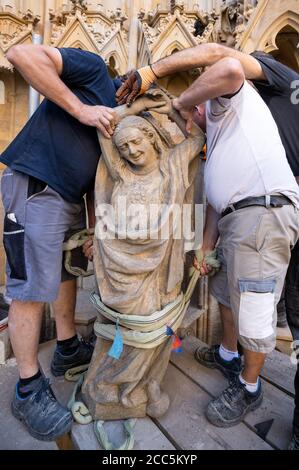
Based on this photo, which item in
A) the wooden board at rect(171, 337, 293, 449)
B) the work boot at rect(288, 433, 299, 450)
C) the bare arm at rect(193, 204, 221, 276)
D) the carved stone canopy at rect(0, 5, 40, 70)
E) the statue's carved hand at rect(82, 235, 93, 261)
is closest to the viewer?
the work boot at rect(288, 433, 299, 450)

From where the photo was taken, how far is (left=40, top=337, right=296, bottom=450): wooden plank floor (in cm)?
128

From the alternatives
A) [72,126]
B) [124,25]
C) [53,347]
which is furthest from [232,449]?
[124,25]

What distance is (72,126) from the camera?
140cm

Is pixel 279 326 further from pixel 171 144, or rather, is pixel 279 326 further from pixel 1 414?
pixel 1 414

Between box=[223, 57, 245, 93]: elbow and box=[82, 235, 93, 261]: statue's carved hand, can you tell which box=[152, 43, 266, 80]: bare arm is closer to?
box=[223, 57, 245, 93]: elbow

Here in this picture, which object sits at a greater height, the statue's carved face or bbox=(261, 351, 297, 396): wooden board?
the statue's carved face

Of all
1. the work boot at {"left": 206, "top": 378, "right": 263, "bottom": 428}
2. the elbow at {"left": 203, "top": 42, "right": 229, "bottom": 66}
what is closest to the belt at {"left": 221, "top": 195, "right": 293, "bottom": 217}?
the elbow at {"left": 203, "top": 42, "right": 229, "bottom": 66}

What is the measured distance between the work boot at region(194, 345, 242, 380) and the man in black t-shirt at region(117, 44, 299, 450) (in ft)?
1.39

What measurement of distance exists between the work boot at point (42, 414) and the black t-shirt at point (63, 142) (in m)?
0.91

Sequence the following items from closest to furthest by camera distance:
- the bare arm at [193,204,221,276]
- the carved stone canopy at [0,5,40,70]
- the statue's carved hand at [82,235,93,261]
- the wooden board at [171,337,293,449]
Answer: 1. the wooden board at [171,337,293,449]
2. the statue's carved hand at [82,235,93,261]
3. the bare arm at [193,204,221,276]
4. the carved stone canopy at [0,5,40,70]

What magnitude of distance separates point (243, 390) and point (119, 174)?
Answer: 1.15 meters

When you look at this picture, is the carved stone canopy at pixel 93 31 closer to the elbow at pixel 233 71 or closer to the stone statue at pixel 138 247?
the stone statue at pixel 138 247

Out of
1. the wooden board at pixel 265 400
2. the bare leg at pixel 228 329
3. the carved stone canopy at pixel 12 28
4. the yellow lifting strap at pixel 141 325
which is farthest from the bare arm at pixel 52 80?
the carved stone canopy at pixel 12 28

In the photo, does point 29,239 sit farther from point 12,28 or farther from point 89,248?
point 12,28
